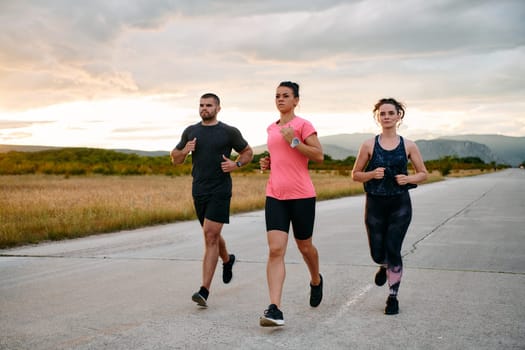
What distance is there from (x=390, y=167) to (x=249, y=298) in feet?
6.45

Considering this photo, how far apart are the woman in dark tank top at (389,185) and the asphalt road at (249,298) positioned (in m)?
0.54

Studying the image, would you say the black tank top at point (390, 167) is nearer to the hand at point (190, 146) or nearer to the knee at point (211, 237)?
the knee at point (211, 237)

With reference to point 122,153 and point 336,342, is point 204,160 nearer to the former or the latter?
point 336,342

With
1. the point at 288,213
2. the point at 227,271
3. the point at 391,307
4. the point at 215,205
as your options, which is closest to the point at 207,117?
the point at 215,205

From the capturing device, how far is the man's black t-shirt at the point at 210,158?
19.4 ft

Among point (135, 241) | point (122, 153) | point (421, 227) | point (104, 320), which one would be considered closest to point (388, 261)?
point (104, 320)

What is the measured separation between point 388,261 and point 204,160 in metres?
2.01

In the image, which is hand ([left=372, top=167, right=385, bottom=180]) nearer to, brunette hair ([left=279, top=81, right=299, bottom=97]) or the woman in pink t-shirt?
the woman in pink t-shirt

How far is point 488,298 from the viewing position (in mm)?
6301

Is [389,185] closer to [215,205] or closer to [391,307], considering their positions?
[391,307]

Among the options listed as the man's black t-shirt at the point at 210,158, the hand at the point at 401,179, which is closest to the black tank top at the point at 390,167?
the hand at the point at 401,179

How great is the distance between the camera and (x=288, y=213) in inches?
208

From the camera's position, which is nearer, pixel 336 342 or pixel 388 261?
pixel 336 342

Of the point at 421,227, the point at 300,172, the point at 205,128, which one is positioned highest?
the point at 205,128
